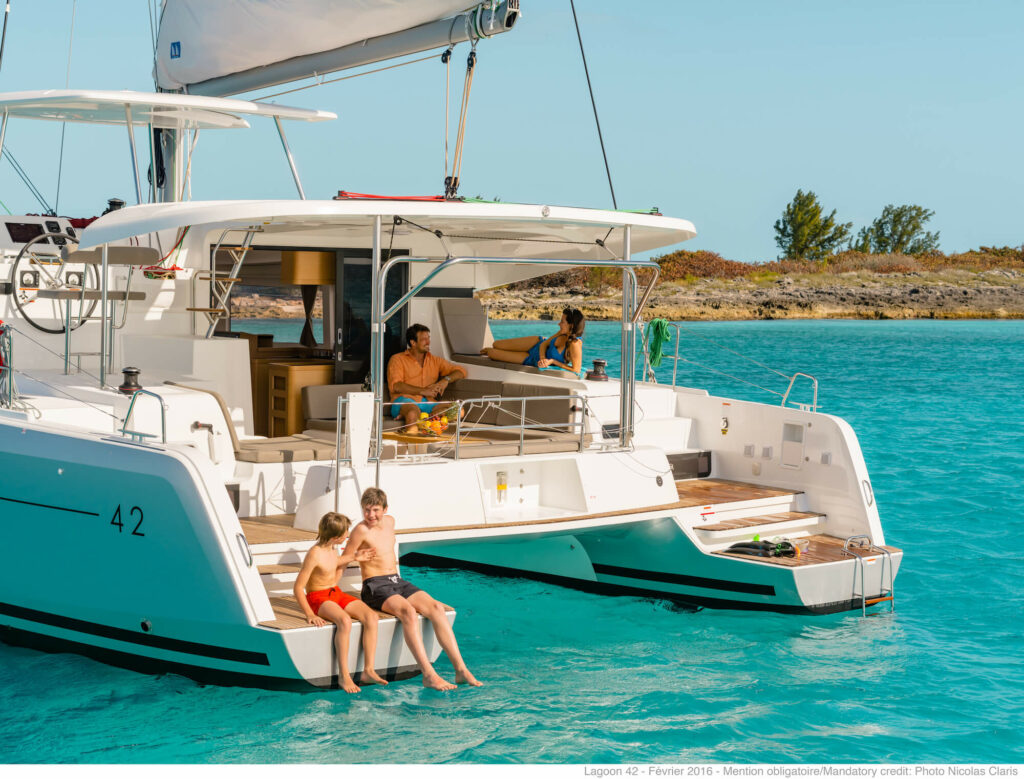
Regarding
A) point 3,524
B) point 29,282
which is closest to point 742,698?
point 3,524

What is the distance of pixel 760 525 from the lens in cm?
879

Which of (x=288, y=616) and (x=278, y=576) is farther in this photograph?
(x=278, y=576)

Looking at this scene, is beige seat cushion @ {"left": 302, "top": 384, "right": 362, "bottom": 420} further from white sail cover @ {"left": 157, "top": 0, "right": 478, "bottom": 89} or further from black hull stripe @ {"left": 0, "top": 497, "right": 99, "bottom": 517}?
white sail cover @ {"left": 157, "top": 0, "right": 478, "bottom": 89}

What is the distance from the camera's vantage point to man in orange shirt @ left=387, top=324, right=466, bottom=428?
360 inches

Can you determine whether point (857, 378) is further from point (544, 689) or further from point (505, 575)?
point (544, 689)

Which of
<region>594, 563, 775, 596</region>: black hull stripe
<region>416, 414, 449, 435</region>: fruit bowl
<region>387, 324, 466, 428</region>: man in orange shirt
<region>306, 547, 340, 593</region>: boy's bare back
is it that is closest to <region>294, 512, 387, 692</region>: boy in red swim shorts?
<region>306, 547, 340, 593</region>: boy's bare back

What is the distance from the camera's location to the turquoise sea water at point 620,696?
632cm

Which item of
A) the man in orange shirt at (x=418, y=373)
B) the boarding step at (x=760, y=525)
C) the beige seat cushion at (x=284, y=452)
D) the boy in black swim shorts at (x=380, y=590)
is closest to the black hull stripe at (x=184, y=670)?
the boy in black swim shorts at (x=380, y=590)

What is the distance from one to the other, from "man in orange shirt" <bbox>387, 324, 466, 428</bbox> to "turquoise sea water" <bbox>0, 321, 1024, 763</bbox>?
1.75 m

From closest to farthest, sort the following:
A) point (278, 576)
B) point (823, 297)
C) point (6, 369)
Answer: point (278, 576) → point (6, 369) → point (823, 297)

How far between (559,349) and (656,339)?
3.09 feet

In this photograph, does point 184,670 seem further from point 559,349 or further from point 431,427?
point 559,349

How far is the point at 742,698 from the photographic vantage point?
7.32 metres

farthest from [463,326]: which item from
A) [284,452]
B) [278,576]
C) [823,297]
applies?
[823,297]
